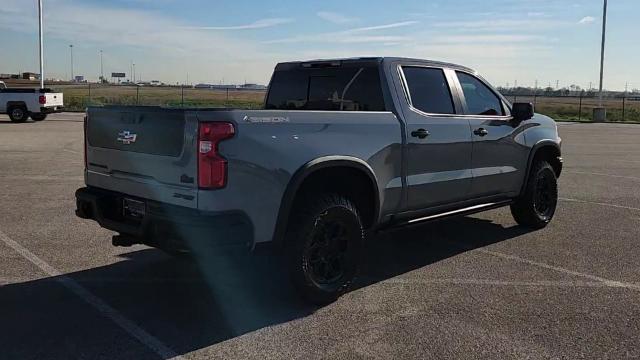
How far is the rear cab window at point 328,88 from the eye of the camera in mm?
5668

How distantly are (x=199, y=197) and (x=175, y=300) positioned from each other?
47.5 inches

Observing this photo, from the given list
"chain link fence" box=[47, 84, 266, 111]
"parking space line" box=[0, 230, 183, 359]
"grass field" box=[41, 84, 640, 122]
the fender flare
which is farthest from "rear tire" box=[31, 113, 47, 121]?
the fender flare

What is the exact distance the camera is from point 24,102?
26516 millimetres

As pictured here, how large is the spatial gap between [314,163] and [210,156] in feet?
2.77

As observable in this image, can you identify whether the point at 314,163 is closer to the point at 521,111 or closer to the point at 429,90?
the point at 429,90

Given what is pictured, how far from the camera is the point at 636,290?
532cm

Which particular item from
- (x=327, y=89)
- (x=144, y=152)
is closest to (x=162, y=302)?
(x=144, y=152)

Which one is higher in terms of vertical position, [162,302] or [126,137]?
[126,137]

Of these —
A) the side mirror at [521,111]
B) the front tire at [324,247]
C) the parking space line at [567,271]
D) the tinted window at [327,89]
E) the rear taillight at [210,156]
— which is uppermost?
the tinted window at [327,89]

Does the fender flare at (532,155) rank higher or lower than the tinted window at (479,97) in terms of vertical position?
lower

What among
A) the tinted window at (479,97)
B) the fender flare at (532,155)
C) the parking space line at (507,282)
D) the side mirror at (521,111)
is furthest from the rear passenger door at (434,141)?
the fender flare at (532,155)

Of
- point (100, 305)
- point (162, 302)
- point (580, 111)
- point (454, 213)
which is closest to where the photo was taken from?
point (100, 305)

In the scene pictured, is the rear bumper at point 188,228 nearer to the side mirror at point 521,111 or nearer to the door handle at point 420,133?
the door handle at point 420,133

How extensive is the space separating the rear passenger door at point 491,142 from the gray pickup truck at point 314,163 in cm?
2
